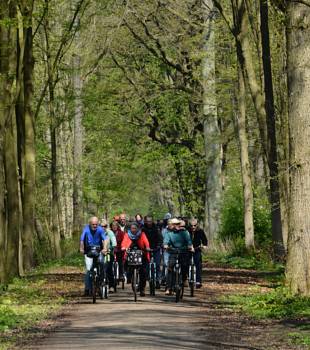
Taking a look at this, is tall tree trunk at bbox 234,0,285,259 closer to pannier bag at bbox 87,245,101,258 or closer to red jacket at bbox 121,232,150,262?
red jacket at bbox 121,232,150,262

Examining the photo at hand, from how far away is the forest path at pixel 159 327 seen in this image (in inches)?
596

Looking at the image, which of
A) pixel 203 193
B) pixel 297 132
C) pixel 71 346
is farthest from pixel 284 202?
pixel 203 193

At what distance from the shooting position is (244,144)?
125 ft

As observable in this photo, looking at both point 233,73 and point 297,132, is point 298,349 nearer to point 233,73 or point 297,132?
point 297,132

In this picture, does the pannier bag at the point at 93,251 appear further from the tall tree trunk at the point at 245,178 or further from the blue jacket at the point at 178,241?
the tall tree trunk at the point at 245,178

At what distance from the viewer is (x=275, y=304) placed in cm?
2088

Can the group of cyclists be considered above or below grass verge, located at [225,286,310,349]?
above

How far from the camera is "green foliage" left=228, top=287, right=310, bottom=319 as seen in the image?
63.1 feet

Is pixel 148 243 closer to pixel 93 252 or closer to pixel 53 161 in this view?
pixel 93 252

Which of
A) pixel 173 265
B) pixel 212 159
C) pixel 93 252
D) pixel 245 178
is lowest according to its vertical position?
pixel 173 265

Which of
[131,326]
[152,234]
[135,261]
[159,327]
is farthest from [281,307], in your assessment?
[152,234]

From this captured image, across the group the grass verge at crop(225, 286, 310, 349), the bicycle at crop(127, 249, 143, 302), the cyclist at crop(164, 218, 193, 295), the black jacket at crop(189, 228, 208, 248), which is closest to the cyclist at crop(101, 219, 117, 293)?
the bicycle at crop(127, 249, 143, 302)

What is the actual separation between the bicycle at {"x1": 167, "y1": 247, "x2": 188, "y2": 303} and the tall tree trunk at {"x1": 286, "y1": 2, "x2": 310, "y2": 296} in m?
2.85

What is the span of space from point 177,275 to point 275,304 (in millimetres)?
3158
